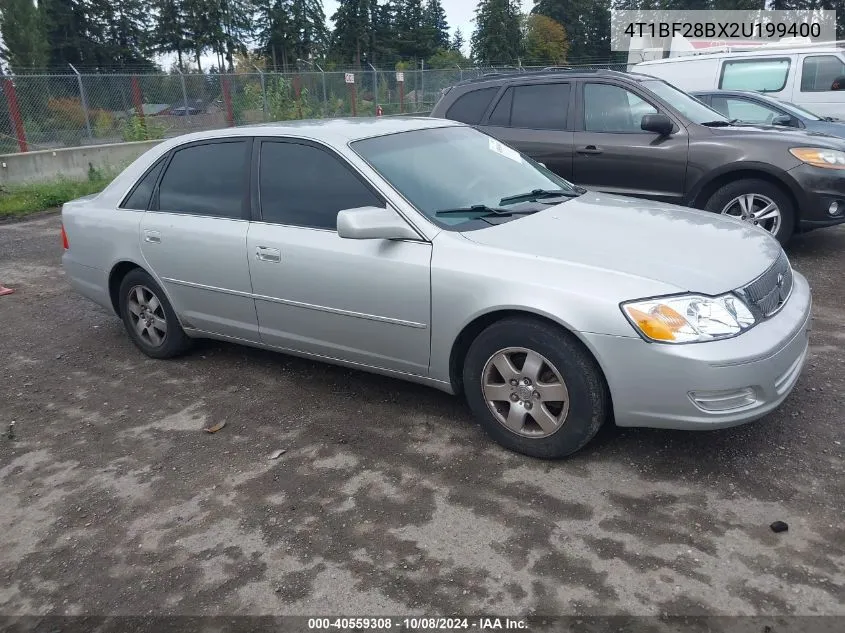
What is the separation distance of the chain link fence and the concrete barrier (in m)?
0.31

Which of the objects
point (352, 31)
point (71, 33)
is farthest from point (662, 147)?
point (352, 31)

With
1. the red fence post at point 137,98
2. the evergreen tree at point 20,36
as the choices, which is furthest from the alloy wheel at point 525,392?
the evergreen tree at point 20,36

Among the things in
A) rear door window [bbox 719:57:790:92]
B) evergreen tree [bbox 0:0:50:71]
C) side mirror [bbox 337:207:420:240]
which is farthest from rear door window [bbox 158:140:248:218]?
evergreen tree [bbox 0:0:50:71]

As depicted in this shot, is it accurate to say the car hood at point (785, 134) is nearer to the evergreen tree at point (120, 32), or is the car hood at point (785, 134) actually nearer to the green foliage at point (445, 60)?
the green foliage at point (445, 60)

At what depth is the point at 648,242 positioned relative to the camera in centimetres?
351

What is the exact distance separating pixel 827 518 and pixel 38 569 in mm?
3231

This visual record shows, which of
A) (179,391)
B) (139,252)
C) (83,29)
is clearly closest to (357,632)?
(179,391)

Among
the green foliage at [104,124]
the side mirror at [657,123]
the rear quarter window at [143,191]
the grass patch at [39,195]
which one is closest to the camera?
the rear quarter window at [143,191]

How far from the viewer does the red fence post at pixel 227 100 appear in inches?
696

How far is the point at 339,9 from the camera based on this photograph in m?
70.1

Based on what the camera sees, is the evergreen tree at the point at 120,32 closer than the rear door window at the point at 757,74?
No

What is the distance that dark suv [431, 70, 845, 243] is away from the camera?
631cm

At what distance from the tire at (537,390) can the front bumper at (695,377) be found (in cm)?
9

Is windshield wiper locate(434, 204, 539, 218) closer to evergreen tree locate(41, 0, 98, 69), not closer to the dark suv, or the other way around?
the dark suv
